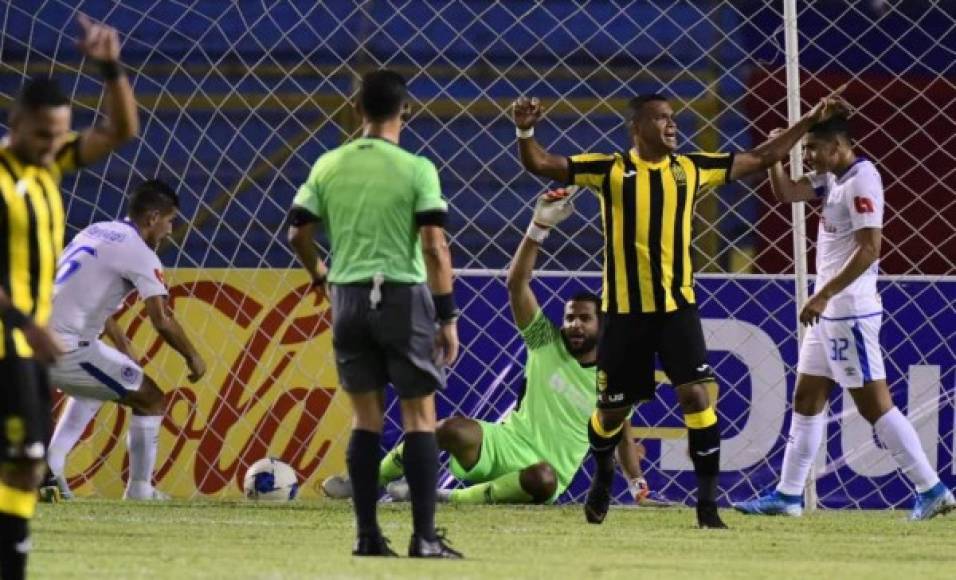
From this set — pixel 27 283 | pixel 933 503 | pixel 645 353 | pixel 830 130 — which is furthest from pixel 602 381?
pixel 27 283

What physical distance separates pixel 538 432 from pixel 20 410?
5417mm

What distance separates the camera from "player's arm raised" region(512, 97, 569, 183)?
905 cm

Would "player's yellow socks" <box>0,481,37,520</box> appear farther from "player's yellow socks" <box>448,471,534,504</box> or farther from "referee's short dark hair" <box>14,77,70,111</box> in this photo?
"player's yellow socks" <box>448,471,534,504</box>

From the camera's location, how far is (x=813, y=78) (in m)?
11.6

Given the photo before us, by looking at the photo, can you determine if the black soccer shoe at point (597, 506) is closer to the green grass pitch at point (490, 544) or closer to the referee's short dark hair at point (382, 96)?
the green grass pitch at point (490, 544)

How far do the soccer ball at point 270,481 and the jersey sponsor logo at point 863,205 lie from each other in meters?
3.20

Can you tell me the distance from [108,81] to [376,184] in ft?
4.07

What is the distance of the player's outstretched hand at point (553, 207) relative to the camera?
984cm

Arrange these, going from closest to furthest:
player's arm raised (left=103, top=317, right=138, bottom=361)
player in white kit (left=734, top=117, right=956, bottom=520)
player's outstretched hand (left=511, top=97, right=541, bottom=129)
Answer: player's outstretched hand (left=511, top=97, right=541, bottom=129) → player in white kit (left=734, top=117, right=956, bottom=520) → player's arm raised (left=103, top=317, right=138, bottom=361)

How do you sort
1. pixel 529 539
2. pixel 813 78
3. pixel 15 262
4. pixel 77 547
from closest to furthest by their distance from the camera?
pixel 15 262 < pixel 77 547 < pixel 529 539 < pixel 813 78

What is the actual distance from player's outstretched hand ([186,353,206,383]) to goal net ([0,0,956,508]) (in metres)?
0.82

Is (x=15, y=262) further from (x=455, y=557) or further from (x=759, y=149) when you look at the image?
(x=759, y=149)

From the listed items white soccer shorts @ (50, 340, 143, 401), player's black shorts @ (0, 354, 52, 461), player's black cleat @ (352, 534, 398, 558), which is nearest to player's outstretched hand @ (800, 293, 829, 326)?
player's black cleat @ (352, 534, 398, 558)

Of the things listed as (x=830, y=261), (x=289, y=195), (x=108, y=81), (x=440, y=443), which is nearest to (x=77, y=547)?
(x=108, y=81)
